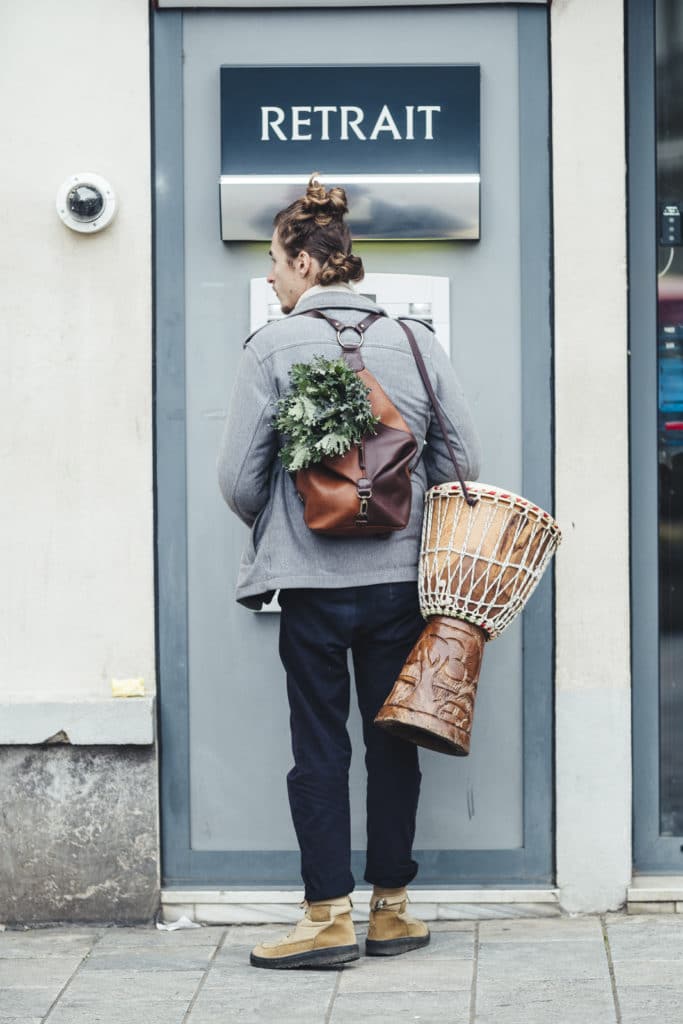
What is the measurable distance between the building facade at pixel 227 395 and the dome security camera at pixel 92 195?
15 millimetres

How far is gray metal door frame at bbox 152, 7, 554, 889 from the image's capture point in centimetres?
474

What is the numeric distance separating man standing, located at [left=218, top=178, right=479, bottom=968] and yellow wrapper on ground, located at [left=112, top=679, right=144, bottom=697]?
0.63m

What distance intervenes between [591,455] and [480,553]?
765 mm

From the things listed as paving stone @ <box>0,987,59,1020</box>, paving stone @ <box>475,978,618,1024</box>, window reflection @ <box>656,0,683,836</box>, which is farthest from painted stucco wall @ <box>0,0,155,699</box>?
window reflection @ <box>656,0,683,836</box>

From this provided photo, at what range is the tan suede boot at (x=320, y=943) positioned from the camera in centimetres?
430

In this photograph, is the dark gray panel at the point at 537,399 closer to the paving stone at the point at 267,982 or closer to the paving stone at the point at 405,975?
the paving stone at the point at 405,975

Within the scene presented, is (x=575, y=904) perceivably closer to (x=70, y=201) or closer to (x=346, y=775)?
(x=346, y=775)

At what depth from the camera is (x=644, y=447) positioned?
486 centimetres

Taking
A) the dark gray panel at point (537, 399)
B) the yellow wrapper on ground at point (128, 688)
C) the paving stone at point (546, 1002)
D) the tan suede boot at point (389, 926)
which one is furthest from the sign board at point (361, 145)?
the paving stone at point (546, 1002)

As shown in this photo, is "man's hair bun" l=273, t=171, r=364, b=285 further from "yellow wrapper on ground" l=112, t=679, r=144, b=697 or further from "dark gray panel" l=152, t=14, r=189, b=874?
"yellow wrapper on ground" l=112, t=679, r=144, b=697

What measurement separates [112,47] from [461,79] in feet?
3.47

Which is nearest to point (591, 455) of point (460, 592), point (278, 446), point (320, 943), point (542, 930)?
point (460, 592)

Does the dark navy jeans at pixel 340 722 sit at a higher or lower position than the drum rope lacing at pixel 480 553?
lower

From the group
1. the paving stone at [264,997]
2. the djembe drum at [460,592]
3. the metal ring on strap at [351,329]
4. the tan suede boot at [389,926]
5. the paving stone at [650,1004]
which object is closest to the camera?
the paving stone at [650,1004]
